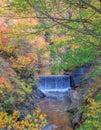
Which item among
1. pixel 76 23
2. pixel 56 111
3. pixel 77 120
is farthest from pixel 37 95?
pixel 76 23

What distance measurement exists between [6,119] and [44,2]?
6068 millimetres

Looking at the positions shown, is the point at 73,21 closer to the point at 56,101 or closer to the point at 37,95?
the point at 37,95

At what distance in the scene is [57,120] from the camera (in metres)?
13.4

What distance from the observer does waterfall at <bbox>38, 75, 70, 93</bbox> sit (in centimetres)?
2044

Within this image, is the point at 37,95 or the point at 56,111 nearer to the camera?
the point at 56,111

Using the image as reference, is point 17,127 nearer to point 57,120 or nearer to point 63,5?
point 57,120

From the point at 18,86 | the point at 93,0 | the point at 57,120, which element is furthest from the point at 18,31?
the point at 57,120

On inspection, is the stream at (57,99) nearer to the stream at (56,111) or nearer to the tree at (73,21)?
the stream at (56,111)

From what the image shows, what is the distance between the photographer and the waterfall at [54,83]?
20.4m

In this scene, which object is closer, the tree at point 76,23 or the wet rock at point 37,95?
the tree at point 76,23

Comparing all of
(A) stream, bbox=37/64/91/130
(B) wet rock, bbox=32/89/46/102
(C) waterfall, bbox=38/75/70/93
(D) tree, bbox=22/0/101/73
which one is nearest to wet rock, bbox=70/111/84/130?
(A) stream, bbox=37/64/91/130

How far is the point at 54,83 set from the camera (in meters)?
20.8

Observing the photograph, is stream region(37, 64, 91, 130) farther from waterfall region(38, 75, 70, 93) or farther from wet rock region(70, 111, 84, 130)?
wet rock region(70, 111, 84, 130)

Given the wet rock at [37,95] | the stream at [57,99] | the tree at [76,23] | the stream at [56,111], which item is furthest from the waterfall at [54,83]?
the tree at [76,23]
